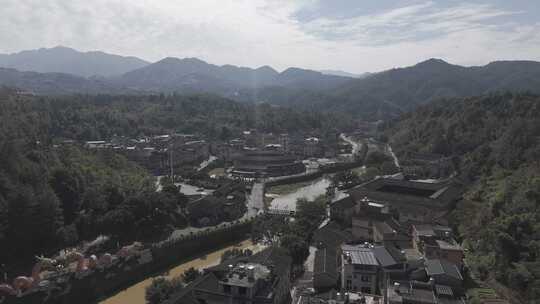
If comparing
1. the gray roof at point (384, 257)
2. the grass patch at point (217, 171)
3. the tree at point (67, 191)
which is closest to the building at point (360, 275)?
the gray roof at point (384, 257)

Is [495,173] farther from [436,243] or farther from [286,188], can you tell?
[286,188]

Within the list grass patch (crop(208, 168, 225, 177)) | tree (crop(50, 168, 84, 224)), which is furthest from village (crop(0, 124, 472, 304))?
tree (crop(50, 168, 84, 224))

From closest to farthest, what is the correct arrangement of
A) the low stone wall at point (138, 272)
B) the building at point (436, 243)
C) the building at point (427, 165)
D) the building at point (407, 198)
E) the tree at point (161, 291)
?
the tree at point (161, 291) < the low stone wall at point (138, 272) < the building at point (436, 243) < the building at point (407, 198) < the building at point (427, 165)

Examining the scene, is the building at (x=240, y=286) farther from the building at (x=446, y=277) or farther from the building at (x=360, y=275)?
the building at (x=446, y=277)

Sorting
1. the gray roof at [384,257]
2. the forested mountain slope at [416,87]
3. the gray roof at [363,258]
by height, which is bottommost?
the gray roof at [363,258]

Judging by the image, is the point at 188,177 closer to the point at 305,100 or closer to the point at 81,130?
the point at 81,130

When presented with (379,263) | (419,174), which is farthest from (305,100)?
(379,263)

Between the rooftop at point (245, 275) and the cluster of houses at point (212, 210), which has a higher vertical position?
the rooftop at point (245, 275)

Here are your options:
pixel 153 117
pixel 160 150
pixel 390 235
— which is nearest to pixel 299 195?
pixel 390 235
